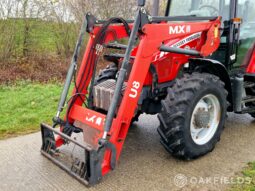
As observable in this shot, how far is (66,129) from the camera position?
3.90 m

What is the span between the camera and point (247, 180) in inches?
134

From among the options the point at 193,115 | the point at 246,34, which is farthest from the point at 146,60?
the point at 246,34

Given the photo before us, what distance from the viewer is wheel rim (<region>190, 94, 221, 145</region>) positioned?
383cm

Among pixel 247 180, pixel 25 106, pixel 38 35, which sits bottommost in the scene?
pixel 247 180

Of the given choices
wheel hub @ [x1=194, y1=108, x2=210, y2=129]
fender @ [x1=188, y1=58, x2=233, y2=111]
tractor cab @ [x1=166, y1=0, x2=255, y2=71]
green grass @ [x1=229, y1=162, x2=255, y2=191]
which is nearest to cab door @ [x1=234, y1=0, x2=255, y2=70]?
tractor cab @ [x1=166, y1=0, x2=255, y2=71]

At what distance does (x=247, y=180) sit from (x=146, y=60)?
1.54m

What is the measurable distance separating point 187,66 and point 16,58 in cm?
600

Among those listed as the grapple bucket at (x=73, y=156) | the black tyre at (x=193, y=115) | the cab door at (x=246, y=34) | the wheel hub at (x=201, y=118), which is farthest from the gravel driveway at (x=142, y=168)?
the cab door at (x=246, y=34)

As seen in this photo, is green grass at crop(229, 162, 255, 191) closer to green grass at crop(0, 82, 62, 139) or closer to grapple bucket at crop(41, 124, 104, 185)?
→ grapple bucket at crop(41, 124, 104, 185)

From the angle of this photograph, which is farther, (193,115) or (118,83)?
(193,115)

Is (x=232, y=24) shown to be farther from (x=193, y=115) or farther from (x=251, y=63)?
→ (x=193, y=115)

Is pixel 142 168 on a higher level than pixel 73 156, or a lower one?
lower

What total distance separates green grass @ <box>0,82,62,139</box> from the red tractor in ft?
3.90

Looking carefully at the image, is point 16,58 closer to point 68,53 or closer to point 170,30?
point 68,53
